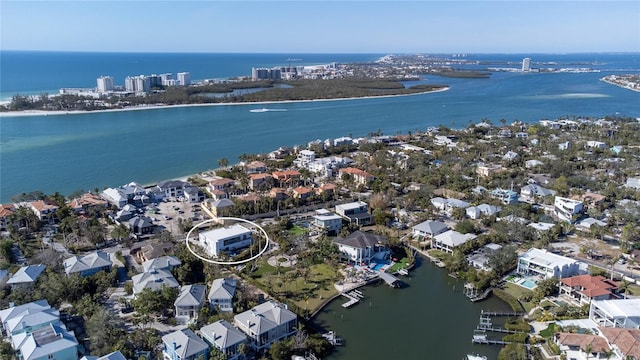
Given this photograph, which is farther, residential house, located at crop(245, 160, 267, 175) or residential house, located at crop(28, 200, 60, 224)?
residential house, located at crop(245, 160, 267, 175)

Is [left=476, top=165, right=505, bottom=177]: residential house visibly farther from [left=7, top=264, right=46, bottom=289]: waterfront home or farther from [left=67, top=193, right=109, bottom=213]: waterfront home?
[left=7, top=264, right=46, bottom=289]: waterfront home

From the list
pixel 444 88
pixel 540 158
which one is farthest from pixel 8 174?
pixel 444 88

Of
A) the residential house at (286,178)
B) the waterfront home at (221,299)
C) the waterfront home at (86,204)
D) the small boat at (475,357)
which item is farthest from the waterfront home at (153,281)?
the residential house at (286,178)

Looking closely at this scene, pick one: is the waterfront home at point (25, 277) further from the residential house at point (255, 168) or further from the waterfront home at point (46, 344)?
the residential house at point (255, 168)

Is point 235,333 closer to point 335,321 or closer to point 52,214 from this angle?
point 335,321

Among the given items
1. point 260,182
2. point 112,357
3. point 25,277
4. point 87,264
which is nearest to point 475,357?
point 112,357

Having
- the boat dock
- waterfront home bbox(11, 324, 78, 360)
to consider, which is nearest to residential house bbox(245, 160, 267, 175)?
the boat dock
